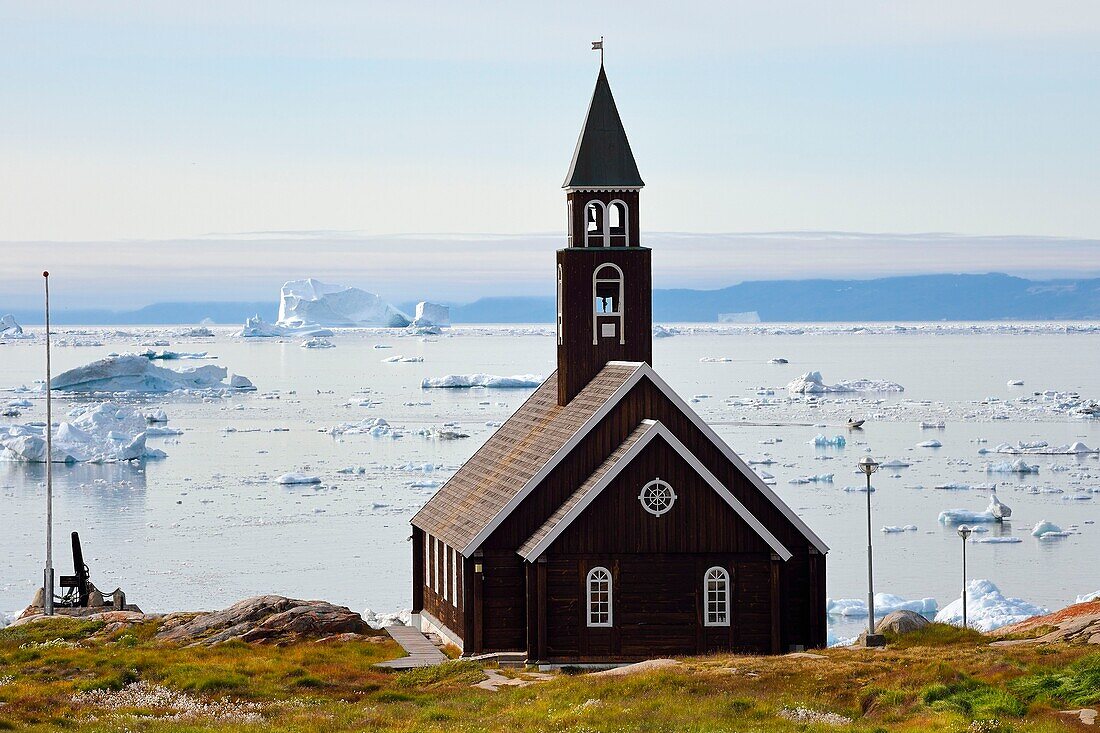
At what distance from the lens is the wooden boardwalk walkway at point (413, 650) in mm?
25984

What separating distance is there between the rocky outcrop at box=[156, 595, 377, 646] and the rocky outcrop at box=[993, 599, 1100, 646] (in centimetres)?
1181

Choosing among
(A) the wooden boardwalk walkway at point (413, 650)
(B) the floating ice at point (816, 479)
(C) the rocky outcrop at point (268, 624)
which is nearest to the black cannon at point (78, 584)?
(C) the rocky outcrop at point (268, 624)

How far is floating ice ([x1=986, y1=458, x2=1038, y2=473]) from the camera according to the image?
6644cm

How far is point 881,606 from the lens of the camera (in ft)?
130

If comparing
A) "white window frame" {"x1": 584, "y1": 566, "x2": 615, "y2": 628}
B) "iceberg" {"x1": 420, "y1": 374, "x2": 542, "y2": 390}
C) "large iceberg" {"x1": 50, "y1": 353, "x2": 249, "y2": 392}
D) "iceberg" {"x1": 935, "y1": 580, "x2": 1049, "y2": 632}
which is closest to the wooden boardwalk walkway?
"white window frame" {"x1": 584, "y1": 566, "x2": 615, "y2": 628}

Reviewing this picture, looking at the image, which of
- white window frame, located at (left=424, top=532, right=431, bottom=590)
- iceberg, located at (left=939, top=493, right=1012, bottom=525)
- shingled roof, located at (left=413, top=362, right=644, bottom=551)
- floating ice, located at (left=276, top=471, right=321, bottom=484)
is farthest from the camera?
floating ice, located at (left=276, top=471, right=321, bottom=484)

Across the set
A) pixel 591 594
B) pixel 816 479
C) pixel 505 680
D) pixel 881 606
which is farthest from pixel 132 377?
pixel 505 680

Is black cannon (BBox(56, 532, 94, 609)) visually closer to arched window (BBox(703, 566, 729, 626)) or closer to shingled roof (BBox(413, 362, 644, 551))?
shingled roof (BBox(413, 362, 644, 551))

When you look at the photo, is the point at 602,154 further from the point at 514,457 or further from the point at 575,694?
the point at 575,694

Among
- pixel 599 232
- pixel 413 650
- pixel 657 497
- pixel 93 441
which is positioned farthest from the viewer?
pixel 93 441

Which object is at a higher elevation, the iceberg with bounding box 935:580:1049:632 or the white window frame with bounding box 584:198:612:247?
the white window frame with bounding box 584:198:612:247

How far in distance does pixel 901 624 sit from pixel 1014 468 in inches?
1651

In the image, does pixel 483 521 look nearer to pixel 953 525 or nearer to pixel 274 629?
pixel 274 629

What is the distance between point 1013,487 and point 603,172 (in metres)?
38.4
